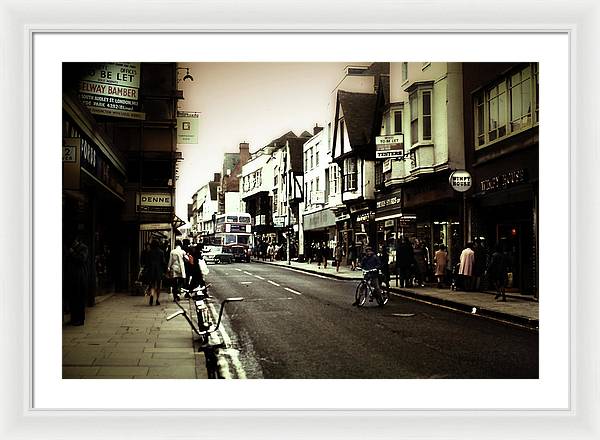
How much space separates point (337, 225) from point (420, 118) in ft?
8.81

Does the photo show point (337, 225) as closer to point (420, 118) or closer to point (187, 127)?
point (420, 118)

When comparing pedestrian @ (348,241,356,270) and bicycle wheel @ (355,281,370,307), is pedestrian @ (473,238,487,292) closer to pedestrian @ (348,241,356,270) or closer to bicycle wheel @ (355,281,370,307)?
bicycle wheel @ (355,281,370,307)

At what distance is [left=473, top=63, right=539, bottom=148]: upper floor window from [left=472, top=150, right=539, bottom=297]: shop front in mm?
474

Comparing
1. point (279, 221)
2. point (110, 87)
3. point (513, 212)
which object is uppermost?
point (110, 87)

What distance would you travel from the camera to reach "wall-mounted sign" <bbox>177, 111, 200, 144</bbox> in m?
9.90

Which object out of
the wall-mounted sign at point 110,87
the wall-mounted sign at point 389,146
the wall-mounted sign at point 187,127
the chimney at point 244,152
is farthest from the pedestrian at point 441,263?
the wall-mounted sign at point 110,87

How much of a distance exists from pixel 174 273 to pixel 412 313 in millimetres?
3809

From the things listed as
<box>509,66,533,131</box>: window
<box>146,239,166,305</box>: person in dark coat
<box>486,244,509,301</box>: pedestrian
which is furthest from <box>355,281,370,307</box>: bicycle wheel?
<box>509,66,533,131</box>: window

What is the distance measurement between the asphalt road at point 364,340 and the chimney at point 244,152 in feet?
7.48

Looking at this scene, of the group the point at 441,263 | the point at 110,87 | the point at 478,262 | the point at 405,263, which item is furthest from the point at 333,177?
the point at 110,87

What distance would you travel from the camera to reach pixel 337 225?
13719mm

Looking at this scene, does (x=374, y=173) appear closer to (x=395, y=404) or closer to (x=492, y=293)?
(x=492, y=293)

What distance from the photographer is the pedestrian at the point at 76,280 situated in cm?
889
